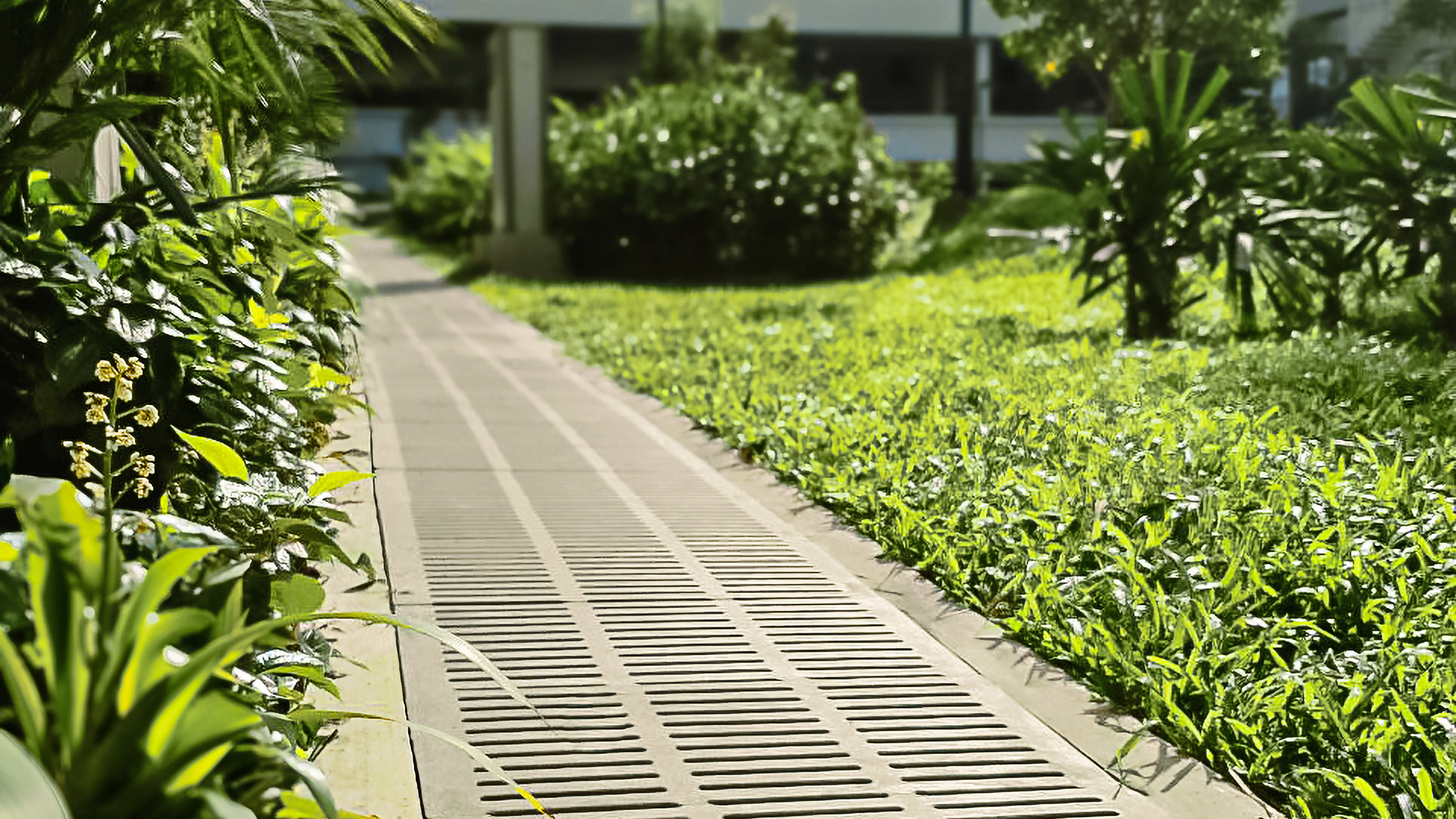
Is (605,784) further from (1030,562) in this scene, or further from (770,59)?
(770,59)

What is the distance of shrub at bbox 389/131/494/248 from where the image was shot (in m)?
25.1

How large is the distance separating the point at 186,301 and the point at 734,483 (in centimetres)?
304

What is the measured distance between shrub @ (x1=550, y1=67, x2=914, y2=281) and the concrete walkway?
39.1 feet

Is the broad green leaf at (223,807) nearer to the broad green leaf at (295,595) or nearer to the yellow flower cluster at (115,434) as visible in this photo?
the yellow flower cluster at (115,434)

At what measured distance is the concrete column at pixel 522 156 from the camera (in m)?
20.1

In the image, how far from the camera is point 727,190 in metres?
18.6

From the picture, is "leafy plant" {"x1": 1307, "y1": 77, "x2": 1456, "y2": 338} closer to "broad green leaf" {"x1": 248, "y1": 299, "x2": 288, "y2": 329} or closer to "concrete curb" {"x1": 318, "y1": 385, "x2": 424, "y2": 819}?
"concrete curb" {"x1": 318, "y1": 385, "x2": 424, "y2": 819}

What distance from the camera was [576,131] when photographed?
20.4 metres

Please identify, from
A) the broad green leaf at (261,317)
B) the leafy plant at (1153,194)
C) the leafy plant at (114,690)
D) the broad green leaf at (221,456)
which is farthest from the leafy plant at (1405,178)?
the leafy plant at (114,690)

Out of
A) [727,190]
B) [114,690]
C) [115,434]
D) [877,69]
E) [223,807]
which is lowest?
[223,807]

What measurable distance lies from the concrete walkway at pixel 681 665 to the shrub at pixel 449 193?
58.7 feet

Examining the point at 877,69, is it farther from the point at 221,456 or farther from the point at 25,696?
the point at 25,696

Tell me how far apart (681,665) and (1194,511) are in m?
1.78

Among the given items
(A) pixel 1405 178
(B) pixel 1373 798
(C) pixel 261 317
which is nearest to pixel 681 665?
(C) pixel 261 317
